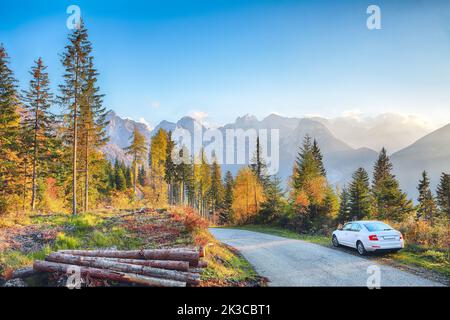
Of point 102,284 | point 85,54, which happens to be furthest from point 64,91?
point 102,284

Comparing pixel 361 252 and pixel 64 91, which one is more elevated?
pixel 64 91

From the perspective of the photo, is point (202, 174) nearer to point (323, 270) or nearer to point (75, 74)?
point (75, 74)

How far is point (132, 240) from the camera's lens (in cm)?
1370

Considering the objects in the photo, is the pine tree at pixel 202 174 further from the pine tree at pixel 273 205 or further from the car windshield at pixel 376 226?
the car windshield at pixel 376 226

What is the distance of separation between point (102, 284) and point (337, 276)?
7.75 metres

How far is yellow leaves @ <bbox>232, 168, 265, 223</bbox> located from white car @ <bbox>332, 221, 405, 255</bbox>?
3206 centimetres

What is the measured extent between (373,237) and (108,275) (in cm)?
1140

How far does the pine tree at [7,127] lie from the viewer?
26438 millimetres

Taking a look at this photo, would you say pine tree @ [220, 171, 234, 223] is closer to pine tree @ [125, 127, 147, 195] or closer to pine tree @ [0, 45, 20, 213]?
pine tree @ [125, 127, 147, 195]

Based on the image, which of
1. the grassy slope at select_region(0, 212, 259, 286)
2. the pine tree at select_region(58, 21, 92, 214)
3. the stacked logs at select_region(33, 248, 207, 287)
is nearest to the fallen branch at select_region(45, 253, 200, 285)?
the stacked logs at select_region(33, 248, 207, 287)

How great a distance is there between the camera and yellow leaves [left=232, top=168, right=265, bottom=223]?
4633 centimetres

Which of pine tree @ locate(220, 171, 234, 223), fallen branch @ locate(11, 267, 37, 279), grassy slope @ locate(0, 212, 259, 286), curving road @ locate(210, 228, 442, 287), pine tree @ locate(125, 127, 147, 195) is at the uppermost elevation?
pine tree @ locate(125, 127, 147, 195)
